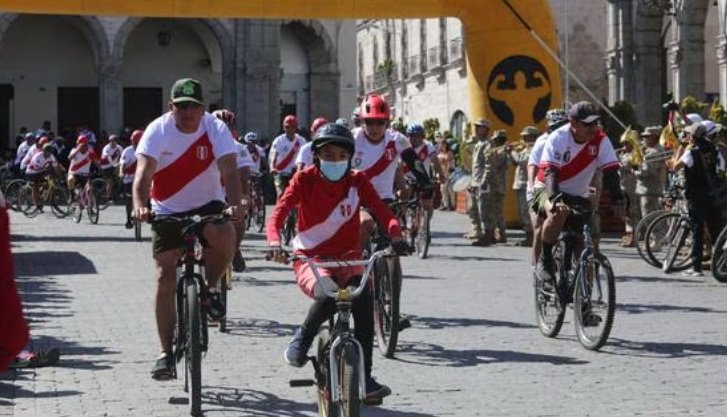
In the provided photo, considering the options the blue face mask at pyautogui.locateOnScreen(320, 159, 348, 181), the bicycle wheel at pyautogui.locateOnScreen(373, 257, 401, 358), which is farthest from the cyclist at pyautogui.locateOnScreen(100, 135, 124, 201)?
the blue face mask at pyautogui.locateOnScreen(320, 159, 348, 181)

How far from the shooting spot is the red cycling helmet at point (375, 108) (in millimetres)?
11344

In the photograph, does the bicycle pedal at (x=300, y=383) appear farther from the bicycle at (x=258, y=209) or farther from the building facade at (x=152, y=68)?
the building facade at (x=152, y=68)

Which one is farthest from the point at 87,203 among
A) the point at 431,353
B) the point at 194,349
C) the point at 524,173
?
the point at 194,349

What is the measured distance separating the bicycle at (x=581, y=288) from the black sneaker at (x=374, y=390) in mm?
3047

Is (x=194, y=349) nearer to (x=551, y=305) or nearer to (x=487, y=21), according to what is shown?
(x=551, y=305)

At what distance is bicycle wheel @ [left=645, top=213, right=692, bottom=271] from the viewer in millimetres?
17734

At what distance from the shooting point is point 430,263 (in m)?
19.9

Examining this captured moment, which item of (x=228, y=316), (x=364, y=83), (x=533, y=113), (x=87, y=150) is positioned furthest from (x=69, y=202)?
(x=364, y=83)

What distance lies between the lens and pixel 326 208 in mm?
8320

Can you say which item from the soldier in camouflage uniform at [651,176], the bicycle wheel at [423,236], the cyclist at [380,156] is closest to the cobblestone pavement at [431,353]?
the cyclist at [380,156]

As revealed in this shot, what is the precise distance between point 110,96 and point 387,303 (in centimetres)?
3633

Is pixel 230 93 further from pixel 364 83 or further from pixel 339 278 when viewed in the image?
pixel 339 278

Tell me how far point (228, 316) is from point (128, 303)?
1666 millimetres

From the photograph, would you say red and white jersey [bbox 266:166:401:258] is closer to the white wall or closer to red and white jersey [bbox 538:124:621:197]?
red and white jersey [bbox 538:124:621:197]
